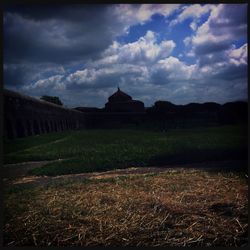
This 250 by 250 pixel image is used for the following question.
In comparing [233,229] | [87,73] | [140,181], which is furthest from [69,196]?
[233,229]

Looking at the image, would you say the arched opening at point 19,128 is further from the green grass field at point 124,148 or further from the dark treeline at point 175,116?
the dark treeline at point 175,116

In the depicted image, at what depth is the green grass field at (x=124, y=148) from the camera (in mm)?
5160

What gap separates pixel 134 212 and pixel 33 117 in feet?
5.33

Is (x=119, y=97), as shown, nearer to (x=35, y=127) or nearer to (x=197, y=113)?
(x=197, y=113)

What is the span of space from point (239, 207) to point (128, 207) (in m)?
1.23

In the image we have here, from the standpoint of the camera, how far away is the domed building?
513cm

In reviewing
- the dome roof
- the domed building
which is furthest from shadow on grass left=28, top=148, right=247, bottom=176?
the dome roof

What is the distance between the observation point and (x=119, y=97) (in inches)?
202

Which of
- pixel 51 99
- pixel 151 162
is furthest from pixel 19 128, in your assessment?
pixel 151 162

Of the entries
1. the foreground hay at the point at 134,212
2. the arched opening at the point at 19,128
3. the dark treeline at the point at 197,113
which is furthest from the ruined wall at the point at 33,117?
the dark treeline at the point at 197,113

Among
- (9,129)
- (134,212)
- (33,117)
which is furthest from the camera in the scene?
(33,117)

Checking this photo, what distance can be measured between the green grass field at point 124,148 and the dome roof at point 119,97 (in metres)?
0.39

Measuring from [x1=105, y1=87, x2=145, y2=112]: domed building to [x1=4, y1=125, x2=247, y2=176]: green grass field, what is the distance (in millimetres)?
264

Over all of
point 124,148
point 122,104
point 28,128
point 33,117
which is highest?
point 122,104
